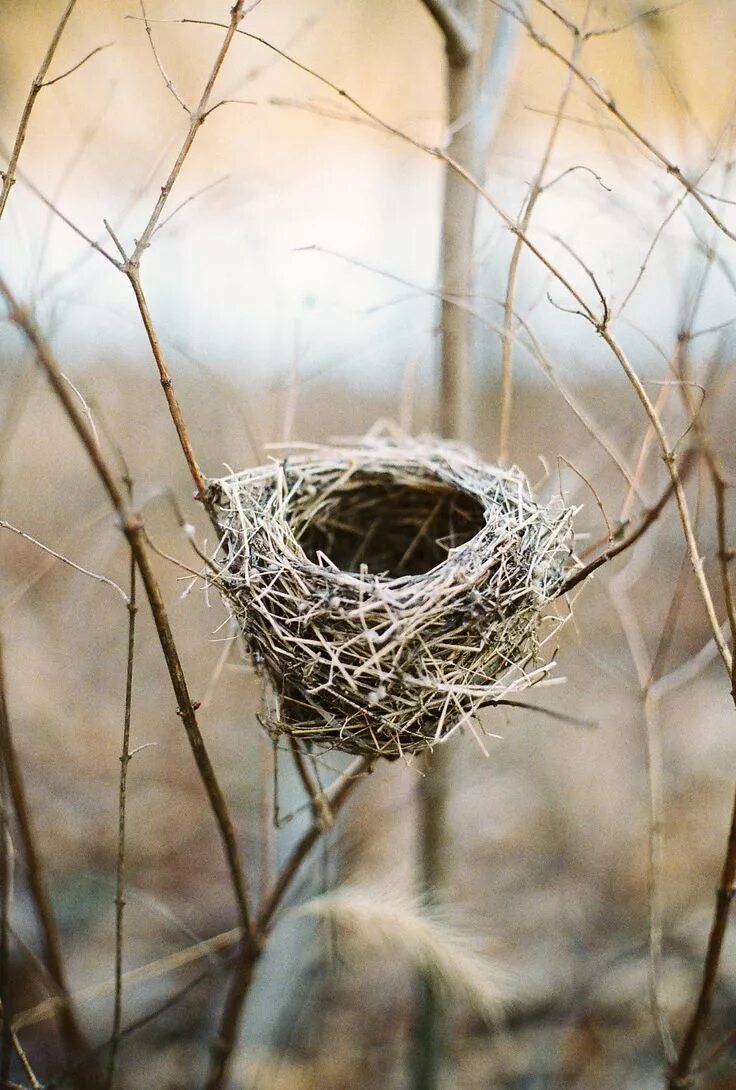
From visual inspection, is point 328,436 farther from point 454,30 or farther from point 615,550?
point 615,550

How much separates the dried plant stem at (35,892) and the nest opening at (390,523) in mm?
583

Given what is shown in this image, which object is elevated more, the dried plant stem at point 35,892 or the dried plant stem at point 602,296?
the dried plant stem at point 602,296

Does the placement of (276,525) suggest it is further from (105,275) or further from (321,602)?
(105,275)

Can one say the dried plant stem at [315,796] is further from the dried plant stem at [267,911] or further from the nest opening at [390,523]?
the nest opening at [390,523]

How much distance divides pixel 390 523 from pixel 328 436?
0.94 m

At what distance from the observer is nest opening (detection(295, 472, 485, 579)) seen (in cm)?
146

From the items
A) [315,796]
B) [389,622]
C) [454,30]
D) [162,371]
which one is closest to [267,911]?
[315,796]

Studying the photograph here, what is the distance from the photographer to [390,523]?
1.60 m

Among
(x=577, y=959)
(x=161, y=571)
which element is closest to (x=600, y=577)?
(x=577, y=959)

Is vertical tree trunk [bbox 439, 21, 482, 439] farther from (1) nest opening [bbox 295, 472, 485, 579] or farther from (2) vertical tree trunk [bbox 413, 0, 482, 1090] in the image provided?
(1) nest opening [bbox 295, 472, 485, 579]

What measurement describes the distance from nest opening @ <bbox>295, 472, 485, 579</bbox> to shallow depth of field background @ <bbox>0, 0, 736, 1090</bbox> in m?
0.22

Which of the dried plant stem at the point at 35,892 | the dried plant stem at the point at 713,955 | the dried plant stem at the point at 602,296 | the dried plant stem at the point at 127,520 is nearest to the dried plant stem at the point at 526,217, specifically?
the dried plant stem at the point at 602,296

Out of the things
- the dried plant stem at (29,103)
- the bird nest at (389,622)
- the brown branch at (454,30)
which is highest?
the brown branch at (454,30)

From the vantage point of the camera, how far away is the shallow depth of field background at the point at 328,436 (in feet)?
5.98
